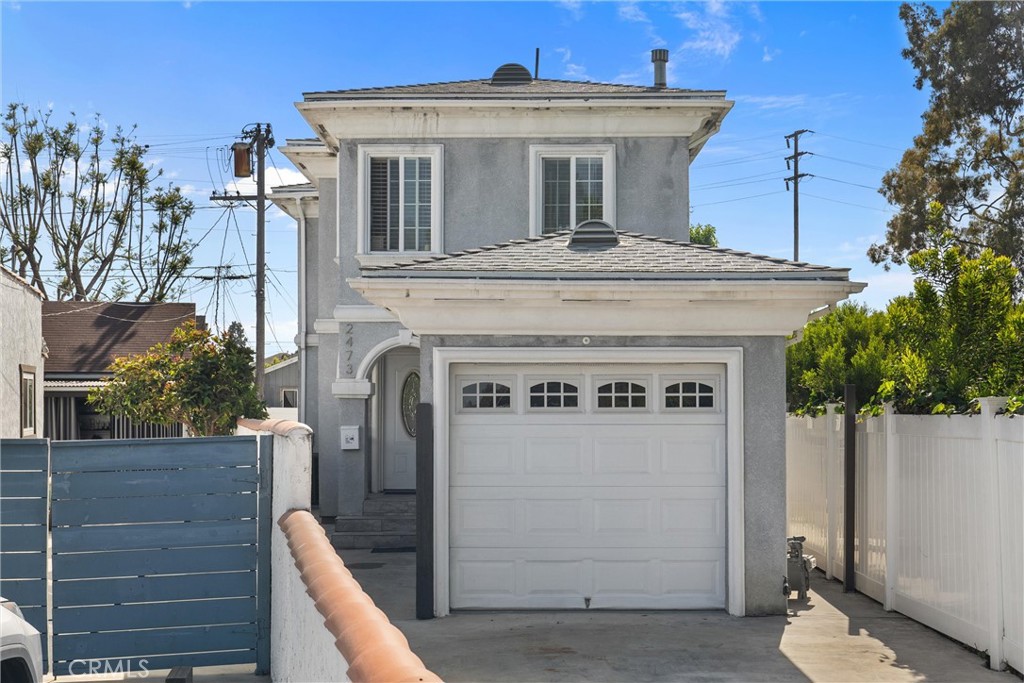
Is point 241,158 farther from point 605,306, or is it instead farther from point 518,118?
point 605,306

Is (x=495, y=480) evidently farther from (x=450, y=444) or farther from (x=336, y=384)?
(x=336, y=384)

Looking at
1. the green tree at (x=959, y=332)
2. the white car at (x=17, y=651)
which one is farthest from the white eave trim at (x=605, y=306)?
the white car at (x=17, y=651)

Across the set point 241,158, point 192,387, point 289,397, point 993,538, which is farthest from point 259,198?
point 993,538

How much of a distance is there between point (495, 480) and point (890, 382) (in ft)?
14.5

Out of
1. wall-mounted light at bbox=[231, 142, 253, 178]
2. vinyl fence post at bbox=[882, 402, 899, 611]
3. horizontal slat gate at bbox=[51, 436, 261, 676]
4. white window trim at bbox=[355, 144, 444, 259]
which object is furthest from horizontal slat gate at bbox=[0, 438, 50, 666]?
wall-mounted light at bbox=[231, 142, 253, 178]

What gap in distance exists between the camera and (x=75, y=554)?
8664 mm

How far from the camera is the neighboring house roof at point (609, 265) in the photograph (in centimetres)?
1109

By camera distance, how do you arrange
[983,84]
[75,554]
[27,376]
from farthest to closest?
1. [983,84]
2. [27,376]
3. [75,554]

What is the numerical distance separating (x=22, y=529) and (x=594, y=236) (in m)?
A: 6.82

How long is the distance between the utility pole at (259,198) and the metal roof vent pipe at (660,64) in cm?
1356

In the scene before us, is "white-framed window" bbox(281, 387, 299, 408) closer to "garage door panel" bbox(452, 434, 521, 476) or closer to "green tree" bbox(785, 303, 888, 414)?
"green tree" bbox(785, 303, 888, 414)

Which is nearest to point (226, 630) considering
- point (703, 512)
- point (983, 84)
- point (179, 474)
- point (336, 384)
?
point (179, 474)

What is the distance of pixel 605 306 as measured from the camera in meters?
11.4

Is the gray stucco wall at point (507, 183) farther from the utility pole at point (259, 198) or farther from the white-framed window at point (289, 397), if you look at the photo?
the white-framed window at point (289, 397)
